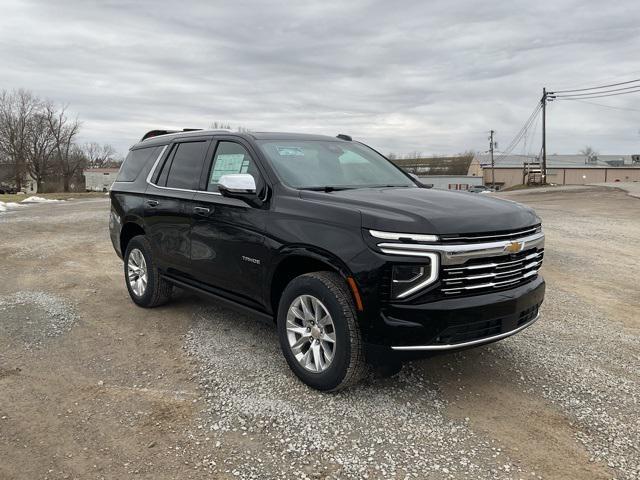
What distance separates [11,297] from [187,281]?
291 centimetres

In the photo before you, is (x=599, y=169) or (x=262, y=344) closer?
(x=262, y=344)

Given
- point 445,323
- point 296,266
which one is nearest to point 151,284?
point 296,266

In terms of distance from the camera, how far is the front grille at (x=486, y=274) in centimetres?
326

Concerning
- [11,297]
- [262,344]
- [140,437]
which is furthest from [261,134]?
[11,297]

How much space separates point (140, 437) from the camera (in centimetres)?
315

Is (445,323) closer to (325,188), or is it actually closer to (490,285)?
(490,285)

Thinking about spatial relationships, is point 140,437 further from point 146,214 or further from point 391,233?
point 146,214

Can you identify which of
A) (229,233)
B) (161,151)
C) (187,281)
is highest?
(161,151)

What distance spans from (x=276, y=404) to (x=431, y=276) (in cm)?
138

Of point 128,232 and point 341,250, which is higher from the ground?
point 341,250

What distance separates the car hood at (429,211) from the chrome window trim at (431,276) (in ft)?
0.52

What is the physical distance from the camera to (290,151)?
14.9 ft

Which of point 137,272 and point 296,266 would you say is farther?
point 137,272

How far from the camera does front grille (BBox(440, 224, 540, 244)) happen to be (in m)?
3.24
